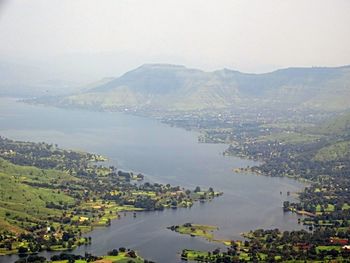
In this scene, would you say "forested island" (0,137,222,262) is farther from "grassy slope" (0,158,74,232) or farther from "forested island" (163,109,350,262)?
"forested island" (163,109,350,262)

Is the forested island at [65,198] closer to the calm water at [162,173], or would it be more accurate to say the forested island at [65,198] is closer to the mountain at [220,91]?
the calm water at [162,173]

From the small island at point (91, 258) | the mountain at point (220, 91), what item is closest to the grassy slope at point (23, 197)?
the small island at point (91, 258)

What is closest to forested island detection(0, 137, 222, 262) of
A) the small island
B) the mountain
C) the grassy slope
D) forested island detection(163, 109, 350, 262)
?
the grassy slope

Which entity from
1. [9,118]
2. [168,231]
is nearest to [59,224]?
[168,231]

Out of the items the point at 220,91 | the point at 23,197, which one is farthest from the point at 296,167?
the point at 220,91

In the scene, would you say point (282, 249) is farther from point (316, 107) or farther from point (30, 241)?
point (316, 107)
